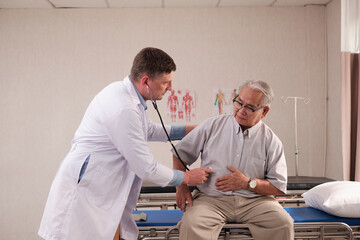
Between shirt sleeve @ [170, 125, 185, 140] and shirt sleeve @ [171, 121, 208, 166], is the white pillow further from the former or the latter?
shirt sleeve @ [170, 125, 185, 140]

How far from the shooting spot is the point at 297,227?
2.11 meters

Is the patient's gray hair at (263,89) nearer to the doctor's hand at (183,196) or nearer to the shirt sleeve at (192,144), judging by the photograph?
the shirt sleeve at (192,144)

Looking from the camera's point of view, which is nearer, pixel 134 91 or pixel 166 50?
pixel 134 91

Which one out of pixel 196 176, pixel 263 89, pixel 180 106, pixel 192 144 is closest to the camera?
pixel 196 176

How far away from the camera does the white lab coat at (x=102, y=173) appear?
1666 mm

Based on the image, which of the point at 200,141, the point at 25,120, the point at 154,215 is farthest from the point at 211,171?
the point at 25,120

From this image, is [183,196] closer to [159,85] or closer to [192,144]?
[192,144]

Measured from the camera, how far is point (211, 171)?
203 centimetres

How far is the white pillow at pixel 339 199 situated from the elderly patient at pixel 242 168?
396 millimetres

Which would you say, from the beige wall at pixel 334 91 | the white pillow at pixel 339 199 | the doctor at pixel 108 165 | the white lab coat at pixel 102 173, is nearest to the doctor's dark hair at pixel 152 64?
the doctor at pixel 108 165

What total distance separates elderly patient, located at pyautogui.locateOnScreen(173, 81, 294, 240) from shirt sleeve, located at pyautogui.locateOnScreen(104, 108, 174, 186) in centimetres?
40

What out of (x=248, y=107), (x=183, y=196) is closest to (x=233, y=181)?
(x=183, y=196)

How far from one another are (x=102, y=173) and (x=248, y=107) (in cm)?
87

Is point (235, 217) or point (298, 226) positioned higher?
point (235, 217)
